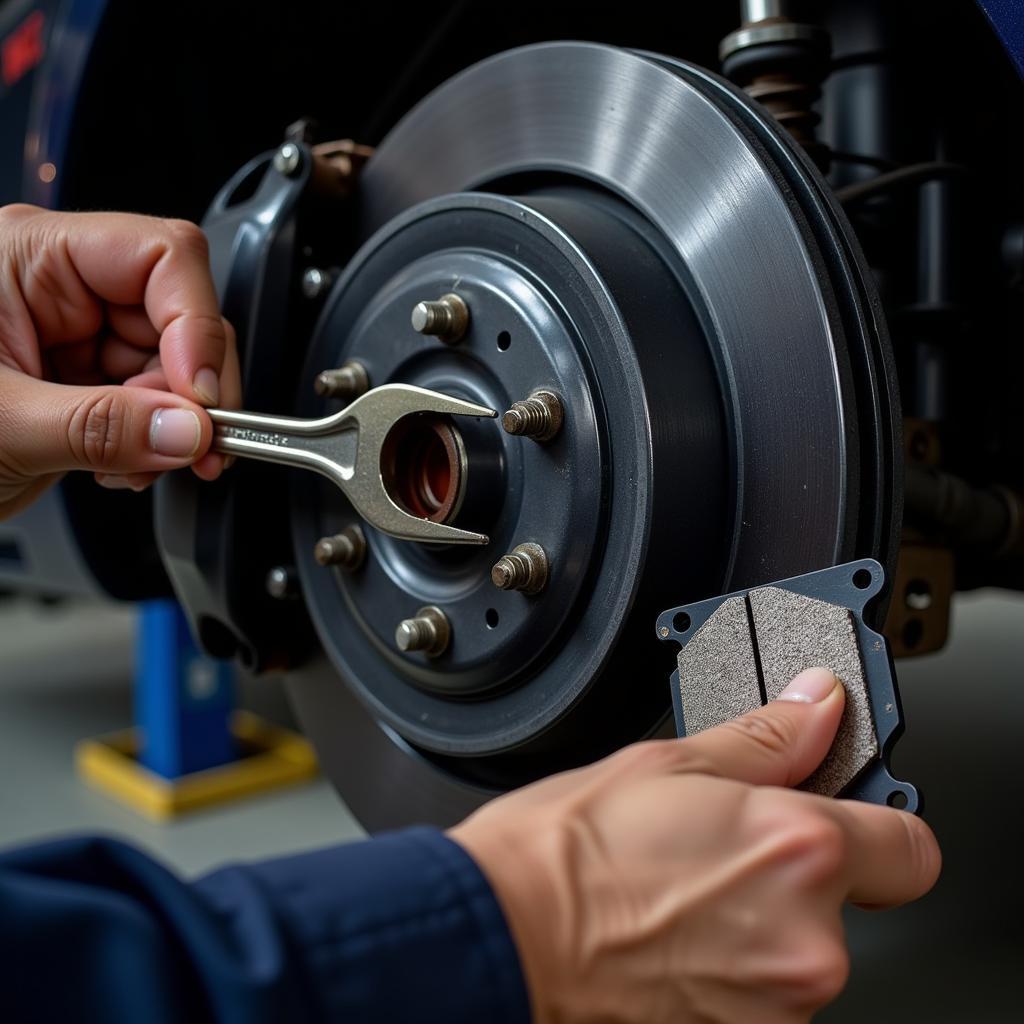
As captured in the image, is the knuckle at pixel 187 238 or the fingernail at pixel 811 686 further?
the knuckle at pixel 187 238

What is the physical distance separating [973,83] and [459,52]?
49cm

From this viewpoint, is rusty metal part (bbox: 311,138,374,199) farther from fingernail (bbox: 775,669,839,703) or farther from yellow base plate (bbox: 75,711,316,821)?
yellow base plate (bbox: 75,711,316,821)

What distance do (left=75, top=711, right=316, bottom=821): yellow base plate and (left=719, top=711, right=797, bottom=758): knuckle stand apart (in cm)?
108

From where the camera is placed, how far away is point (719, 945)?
39 centimetres

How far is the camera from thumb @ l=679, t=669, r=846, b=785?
45 centimetres

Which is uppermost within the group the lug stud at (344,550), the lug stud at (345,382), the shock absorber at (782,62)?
the shock absorber at (782,62)

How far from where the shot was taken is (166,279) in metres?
0.80

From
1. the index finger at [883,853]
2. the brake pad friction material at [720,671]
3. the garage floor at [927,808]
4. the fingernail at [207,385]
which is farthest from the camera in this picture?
the garage floor at [927,808]

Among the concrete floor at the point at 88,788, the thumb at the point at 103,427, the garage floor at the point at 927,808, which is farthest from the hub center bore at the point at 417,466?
the concrete floor at the point at 88,788

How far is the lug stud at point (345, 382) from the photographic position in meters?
0.73

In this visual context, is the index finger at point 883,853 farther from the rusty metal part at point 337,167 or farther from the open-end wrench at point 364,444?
the rusty metal part at point 337,167

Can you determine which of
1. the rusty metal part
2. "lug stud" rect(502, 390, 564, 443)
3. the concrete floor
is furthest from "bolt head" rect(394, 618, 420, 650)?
the concrete floor

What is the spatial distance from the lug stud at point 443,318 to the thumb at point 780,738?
11.7 inches

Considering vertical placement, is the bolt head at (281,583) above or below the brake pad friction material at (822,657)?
below
